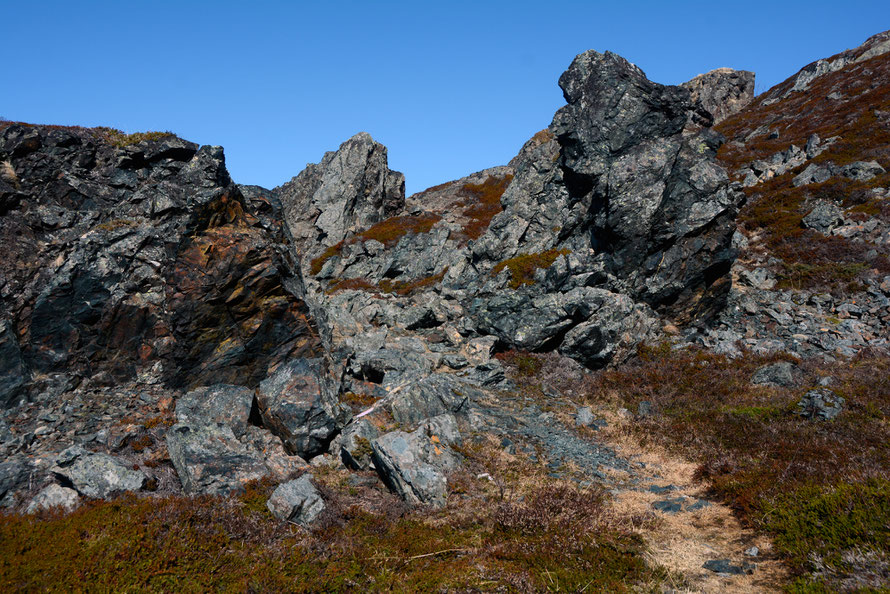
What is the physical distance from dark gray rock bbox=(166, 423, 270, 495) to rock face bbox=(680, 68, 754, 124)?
8674 centimetres

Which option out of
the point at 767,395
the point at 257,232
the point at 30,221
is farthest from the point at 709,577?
the point at 30,221

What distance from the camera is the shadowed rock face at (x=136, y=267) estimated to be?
1352 cm

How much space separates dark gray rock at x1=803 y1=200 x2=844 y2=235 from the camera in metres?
29.8

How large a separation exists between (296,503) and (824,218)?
1440 inches

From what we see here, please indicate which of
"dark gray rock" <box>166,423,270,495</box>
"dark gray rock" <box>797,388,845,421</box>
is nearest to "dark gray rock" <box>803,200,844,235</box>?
"dark gray rock" <box>797,388,845,421</box>

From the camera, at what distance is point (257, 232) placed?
1644 centimetres

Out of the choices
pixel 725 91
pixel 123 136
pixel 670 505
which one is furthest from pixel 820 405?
pixel 725 91

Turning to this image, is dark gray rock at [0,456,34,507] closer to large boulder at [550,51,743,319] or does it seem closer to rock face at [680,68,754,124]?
large boulder at [550,51,743,319]

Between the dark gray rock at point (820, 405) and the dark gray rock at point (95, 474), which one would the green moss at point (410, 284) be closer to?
the dark gray rock at point (820, 405)

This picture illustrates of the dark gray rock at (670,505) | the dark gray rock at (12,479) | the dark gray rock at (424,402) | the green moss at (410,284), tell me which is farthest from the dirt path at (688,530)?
the green moss at (410,284)

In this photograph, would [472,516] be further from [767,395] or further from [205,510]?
[767,395]

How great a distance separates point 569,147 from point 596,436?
2338 centimetres

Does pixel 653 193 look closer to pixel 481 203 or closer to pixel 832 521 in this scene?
pixel 832 521

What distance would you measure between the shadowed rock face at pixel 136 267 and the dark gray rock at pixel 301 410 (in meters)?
1.47
